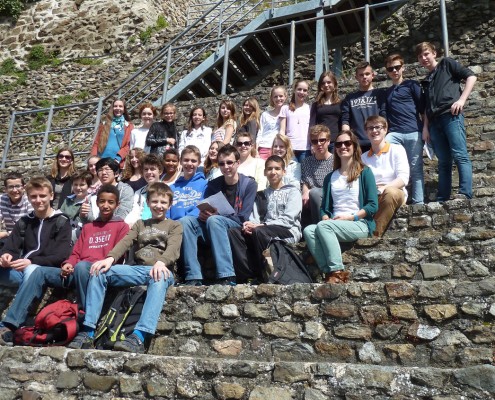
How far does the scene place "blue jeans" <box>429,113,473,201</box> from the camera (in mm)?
5141

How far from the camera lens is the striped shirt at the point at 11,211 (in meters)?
5.92

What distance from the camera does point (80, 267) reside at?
443cm

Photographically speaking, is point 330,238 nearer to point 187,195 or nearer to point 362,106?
point 187,195

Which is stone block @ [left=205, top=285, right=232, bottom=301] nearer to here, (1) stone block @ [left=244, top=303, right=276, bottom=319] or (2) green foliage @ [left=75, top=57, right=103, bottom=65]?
(1) stone block @ [left=244, top=303, right=276, bottom=319]

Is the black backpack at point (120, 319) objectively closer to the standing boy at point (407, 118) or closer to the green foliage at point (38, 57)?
the standing boy at point (407, 118)

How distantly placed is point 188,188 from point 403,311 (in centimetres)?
267

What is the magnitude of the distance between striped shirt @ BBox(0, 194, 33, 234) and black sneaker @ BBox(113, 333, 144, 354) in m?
2.63

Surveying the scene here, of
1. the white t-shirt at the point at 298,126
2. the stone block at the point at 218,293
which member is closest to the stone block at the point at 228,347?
the stone block at the point at 218,293

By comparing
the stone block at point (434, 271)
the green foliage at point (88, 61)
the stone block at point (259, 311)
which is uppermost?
the green foliage at point (88, 61)

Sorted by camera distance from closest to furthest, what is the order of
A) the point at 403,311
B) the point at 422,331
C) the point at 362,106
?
the point at 422,331, the point at 403,311, the point at 362,106

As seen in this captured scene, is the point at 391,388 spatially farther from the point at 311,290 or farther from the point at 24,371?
the point at 24,371

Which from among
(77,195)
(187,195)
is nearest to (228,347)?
(187,195)

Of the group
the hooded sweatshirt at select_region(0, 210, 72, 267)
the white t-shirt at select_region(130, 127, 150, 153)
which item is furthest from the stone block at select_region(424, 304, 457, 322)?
the white t-shirt at select_region(130, 127, 150, 153)

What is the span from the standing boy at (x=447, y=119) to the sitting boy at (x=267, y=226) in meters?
1.44
